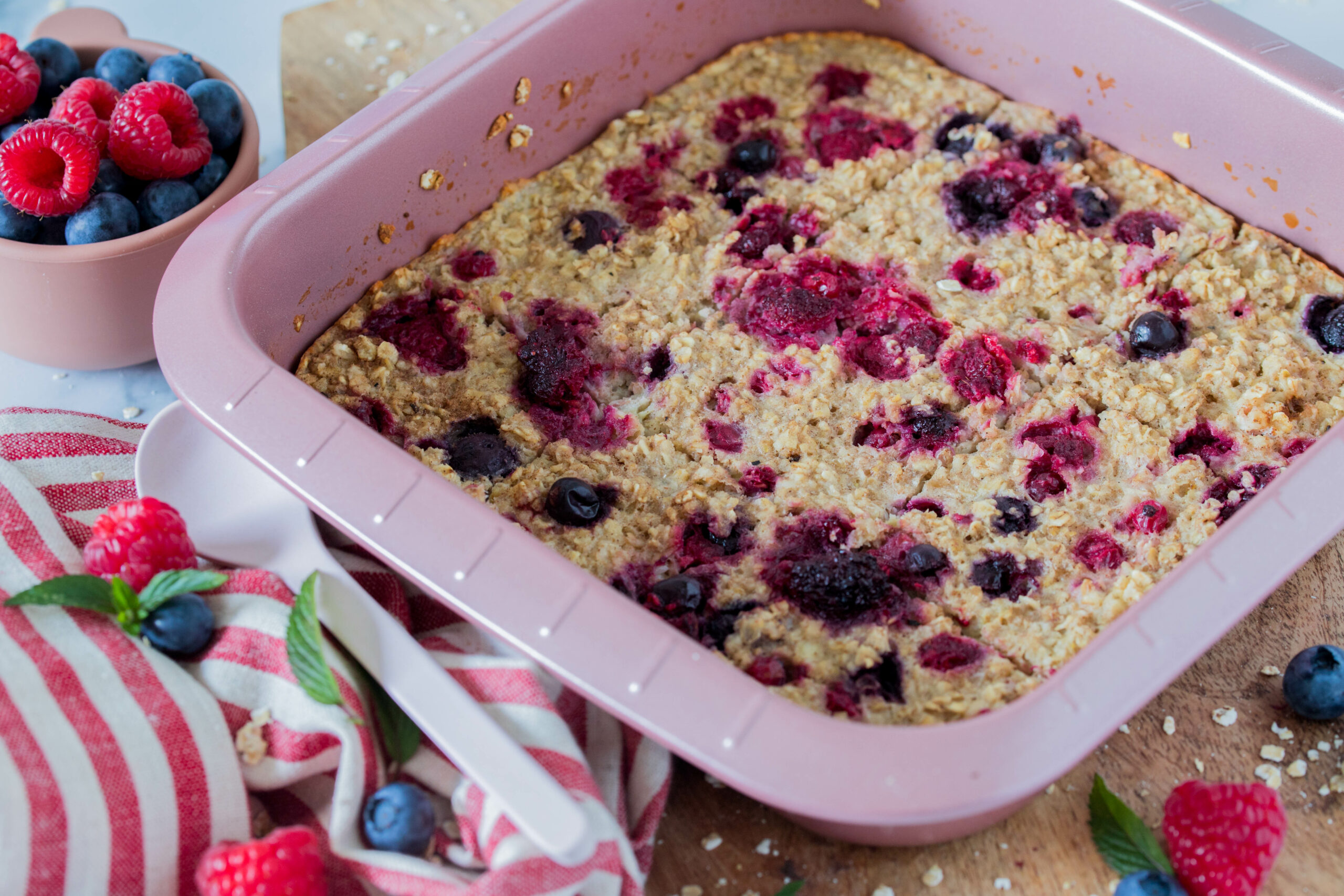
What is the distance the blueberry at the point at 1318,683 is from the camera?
1424mm

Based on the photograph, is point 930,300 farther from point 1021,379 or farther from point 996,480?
point 996,480

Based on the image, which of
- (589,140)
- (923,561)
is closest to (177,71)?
(589,140)

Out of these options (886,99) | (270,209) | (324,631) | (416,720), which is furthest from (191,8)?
(416,720)

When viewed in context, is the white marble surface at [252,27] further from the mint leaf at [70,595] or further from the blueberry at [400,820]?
the blueberry at [400,820]

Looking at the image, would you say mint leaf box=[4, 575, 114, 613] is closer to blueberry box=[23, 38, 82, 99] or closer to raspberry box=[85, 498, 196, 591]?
raspberry box=[85, 498, 196, 591]

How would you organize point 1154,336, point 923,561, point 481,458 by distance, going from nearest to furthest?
1. point 923,561
2. point 481,458
3. point 1154,336

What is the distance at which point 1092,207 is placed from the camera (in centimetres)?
187

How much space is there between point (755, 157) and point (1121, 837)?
45.0 inches

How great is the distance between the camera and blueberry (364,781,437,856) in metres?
1.30

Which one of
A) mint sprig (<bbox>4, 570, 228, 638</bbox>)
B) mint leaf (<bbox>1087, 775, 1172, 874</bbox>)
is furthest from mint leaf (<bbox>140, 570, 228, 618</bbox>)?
mint leaf (<bbox>1087, 775, 1172, 874</bbox>)

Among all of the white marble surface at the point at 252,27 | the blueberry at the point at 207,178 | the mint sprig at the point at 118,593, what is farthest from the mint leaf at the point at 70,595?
the white marble surface at the point at 252,27

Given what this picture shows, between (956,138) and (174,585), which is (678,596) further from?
(956,138)

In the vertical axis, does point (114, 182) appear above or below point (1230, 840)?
below

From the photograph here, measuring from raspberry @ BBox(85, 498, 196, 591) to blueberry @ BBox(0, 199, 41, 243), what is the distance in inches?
19.8
